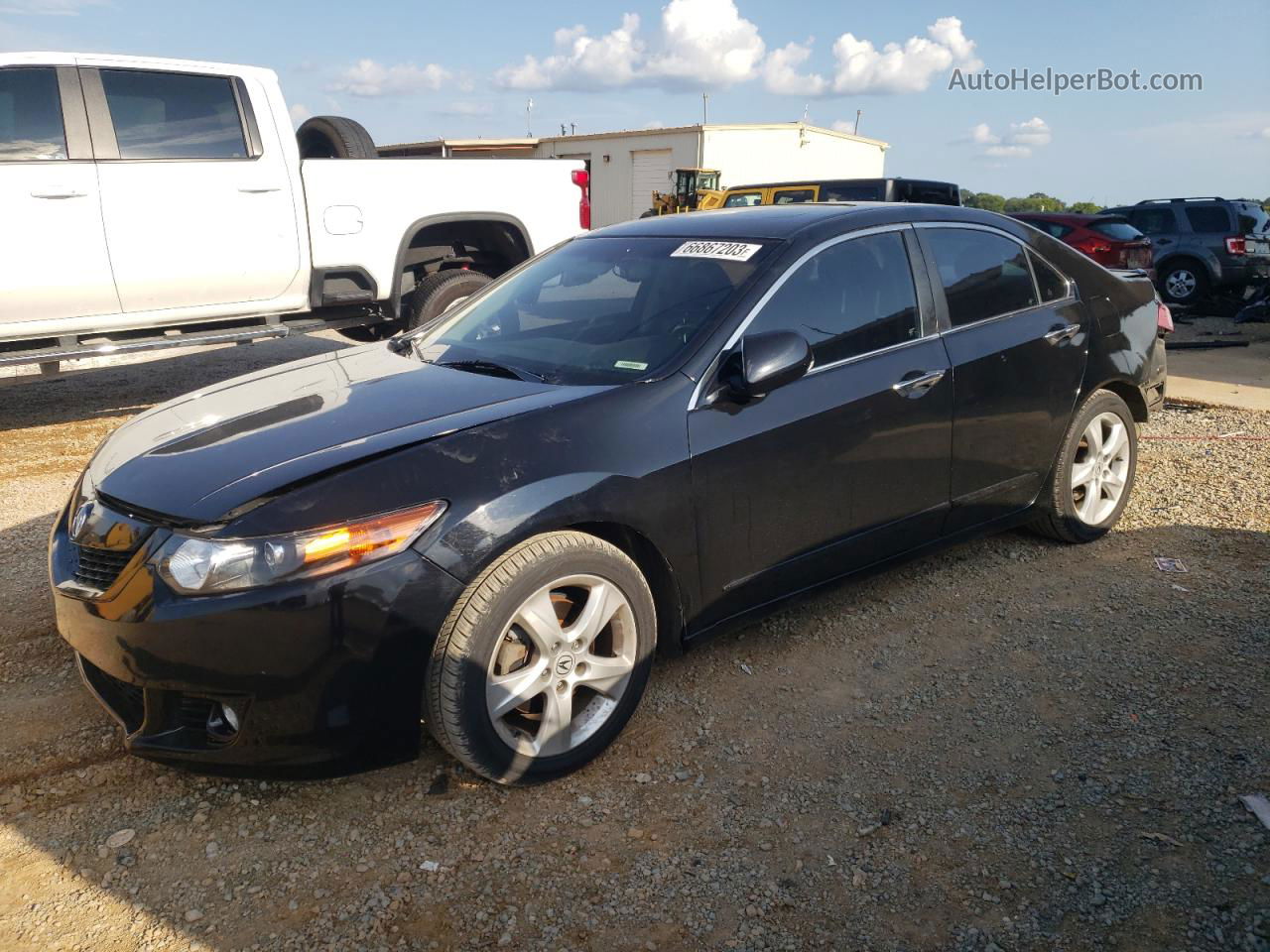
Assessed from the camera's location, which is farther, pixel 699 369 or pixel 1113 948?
pixel 699 369

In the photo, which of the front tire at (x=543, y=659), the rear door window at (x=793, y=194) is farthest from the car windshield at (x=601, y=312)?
the rear door window at (x=793, y=194)

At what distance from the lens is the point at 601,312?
361 cm

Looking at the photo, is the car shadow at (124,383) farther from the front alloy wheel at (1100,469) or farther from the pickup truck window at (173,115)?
the front alloy wheel at (1100,469)

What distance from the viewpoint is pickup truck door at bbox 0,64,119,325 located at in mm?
5879

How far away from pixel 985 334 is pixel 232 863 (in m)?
3.23

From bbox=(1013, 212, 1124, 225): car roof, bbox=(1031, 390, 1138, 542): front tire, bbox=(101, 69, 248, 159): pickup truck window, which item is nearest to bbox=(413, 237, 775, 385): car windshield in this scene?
bbox=(1031, 390, 1138, 542): front tire

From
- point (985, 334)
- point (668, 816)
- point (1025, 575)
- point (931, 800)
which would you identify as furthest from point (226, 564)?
point (1025, 575)

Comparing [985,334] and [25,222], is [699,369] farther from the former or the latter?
[25,222]

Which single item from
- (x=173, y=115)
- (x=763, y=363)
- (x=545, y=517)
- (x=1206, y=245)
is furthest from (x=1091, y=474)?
(x=1206, y=245)

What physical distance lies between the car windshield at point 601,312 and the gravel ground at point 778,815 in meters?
1.16

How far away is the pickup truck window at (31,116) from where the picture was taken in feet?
19.3

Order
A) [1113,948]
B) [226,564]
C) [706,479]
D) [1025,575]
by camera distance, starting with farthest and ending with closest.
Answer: [1025,575] → [706,479] → [226,564] → [1113,948]

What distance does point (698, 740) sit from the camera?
3100mm

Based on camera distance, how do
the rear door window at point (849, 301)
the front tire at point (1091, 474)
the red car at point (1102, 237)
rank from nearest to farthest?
the rear door window at point (849, 301) < the front tire at point (1091, 474) < the red car at point (1102, 237)
